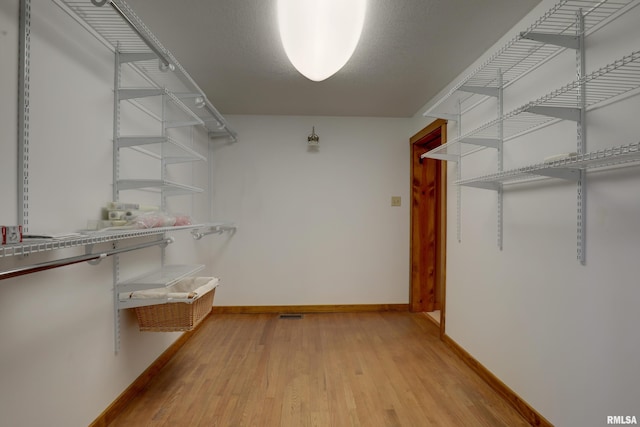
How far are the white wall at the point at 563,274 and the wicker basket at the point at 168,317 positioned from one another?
1921mm

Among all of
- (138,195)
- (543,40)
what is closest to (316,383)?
(138,195)

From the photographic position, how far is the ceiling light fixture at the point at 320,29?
1.27m

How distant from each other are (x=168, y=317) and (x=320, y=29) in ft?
5.72

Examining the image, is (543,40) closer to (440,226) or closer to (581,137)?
(581,137)

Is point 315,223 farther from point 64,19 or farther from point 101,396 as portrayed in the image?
point 64,19

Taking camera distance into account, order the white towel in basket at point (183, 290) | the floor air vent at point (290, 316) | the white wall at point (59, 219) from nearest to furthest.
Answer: the white wall at point (59, 219), the white towel in basket at point (183, 290), the floor air vent at point (290, 316)

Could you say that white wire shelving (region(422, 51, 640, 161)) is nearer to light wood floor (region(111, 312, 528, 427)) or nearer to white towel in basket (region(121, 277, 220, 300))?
light wood floor (region(111, 312, 528, 427))

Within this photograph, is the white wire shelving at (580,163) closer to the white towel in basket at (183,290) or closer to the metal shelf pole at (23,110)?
the white towel in basket at (183,290)

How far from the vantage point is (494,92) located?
196 cm

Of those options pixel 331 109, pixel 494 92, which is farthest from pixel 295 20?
pixel 331 109

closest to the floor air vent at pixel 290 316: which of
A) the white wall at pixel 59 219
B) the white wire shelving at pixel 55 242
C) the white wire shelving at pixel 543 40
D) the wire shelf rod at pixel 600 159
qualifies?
the white wall at pixel 59 219

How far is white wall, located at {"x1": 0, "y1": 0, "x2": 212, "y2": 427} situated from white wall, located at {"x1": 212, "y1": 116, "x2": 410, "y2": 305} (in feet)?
5.62

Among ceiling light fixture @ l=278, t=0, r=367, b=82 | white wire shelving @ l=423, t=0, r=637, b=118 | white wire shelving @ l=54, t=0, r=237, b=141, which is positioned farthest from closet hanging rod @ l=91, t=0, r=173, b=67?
white wire shelving @ l=423, t=0, r=637, b=118

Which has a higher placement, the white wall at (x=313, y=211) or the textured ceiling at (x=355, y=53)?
the textured ceiling at (x=355, y=53)
